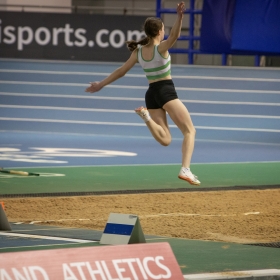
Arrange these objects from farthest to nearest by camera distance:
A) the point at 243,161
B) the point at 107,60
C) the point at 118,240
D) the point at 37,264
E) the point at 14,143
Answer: the point at 107,60 → the point at 14,143 → the point at 243,161 → the point at 118,240 → the point at 37,264

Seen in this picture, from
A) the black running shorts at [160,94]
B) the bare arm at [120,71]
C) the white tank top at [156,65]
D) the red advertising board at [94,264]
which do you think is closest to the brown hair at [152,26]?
the white tank top at [156,65]

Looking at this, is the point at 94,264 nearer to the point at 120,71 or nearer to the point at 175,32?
the point at 175,32

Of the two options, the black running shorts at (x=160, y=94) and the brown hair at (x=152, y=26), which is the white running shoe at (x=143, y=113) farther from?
the brown hair at (x=152, y=26)

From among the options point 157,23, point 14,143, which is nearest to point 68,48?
point 14,143

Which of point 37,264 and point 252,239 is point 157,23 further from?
point 37,264

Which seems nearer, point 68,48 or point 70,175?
point 70,175

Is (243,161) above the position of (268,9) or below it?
below

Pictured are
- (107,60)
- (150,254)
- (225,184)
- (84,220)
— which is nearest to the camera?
(150,254)

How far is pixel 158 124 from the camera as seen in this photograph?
33.6ft

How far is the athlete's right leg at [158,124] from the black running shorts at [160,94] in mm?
93

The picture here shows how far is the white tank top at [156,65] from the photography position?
32.9ft

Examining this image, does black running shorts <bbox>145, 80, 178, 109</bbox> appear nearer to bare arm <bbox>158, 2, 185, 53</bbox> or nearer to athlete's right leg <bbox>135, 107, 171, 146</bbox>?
athlete's right leg <bbox>135, 107, 171, 146</bbox>

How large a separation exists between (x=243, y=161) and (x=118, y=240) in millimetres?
8847

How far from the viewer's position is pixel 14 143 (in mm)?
18156
